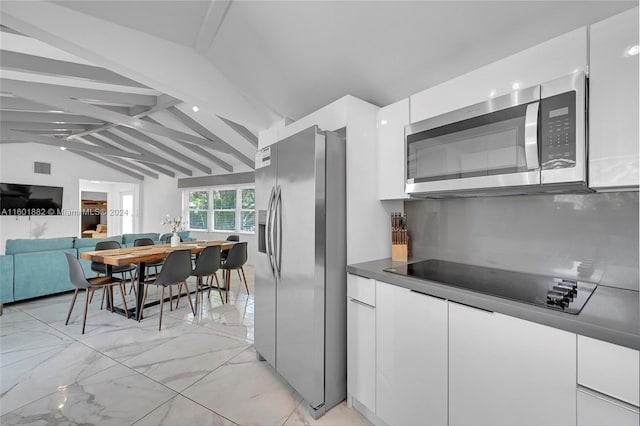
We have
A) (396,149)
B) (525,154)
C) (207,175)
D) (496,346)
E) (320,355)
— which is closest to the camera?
(496,346)

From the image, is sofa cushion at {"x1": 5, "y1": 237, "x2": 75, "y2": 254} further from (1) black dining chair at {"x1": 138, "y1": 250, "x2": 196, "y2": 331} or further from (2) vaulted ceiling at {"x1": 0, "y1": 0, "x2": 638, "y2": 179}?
(2) vaulted ceiling at {"x1": 0, "y1": 0, "x2": 638, "y2": 179}

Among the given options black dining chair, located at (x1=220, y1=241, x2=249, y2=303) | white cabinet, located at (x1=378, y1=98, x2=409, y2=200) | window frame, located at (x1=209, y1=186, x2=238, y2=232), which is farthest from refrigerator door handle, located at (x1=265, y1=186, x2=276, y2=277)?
window frame, located at (x1=209, y1=186, x2=238, y2=232)

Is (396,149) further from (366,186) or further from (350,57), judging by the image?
(350,57)

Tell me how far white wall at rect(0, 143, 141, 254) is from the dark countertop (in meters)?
10.1

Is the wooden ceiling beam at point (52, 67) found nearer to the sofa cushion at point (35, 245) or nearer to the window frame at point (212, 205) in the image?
the sofa cushion at point (35, 245)

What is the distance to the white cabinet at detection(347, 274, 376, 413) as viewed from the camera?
66.9 inches

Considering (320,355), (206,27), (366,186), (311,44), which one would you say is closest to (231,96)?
(206,27)

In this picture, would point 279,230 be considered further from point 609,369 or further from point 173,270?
point 173,270

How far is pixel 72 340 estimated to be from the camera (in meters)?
2.79

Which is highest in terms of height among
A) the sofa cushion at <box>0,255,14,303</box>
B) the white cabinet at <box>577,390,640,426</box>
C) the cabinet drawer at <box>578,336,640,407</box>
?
the cabinet drawer at <box>578,336,640,407</box>

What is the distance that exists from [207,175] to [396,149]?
7835 millimetres

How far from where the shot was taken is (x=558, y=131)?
1.24 m

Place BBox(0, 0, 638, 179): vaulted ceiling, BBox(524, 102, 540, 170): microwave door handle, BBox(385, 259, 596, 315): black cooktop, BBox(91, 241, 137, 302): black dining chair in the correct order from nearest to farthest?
BBox(385, 259, 596, 315): black cooktop
BBox(524, 102, 540, 170): microwave door handle
BBox(0, 0, 638, 179): vaulted ceiling
BBox(91, 241, 137, 302): black dining chair

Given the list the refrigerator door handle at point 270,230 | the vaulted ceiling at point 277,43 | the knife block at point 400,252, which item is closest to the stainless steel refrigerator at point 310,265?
the refrigerator door handle at point 270,230
